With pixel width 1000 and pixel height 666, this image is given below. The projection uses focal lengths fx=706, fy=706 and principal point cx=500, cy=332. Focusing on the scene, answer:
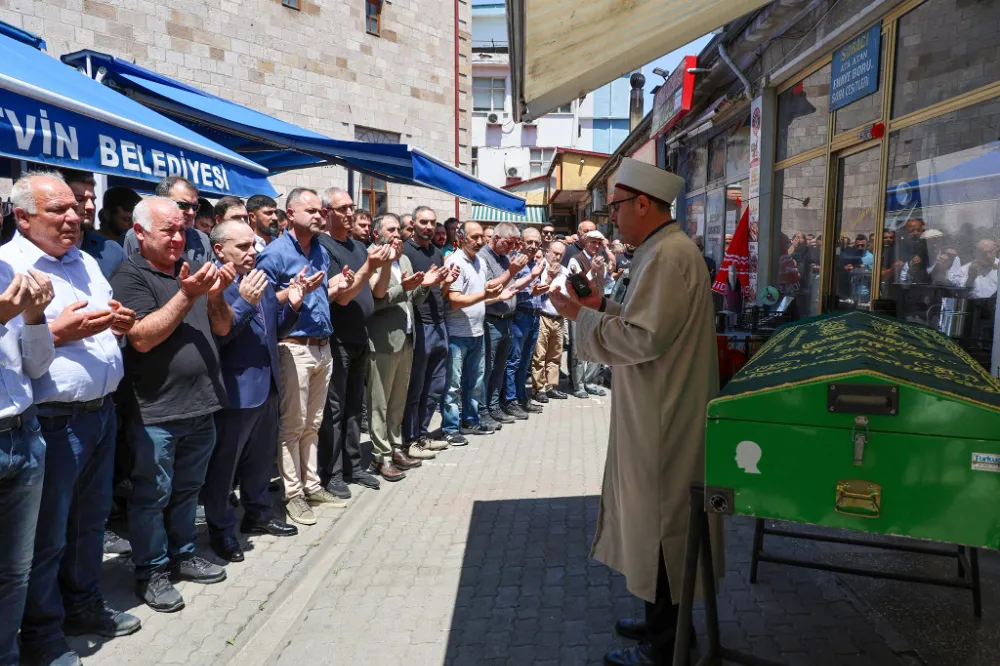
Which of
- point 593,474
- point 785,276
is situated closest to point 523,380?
point 593,474

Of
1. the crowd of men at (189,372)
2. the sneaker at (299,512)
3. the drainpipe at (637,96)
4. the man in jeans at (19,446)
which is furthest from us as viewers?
the drainpipe at (637,96)

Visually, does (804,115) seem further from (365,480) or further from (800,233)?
(365,480)

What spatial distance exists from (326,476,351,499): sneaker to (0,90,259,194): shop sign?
7.59 ft

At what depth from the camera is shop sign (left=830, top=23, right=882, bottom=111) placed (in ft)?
19.5

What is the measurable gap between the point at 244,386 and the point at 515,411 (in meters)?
4.62

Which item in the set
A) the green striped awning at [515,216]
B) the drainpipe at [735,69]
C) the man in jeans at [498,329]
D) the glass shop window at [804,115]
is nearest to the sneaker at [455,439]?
the man in jeans at [498,329]

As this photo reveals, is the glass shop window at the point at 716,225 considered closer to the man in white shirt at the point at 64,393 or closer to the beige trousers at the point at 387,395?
the beige trousers at the point at 387,395

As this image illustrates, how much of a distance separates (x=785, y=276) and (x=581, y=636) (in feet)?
20.4

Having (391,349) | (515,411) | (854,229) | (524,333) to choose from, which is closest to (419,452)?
(391,349)

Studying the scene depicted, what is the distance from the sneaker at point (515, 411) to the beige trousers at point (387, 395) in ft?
8.02

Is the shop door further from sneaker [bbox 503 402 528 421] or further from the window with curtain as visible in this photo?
the window with curtain

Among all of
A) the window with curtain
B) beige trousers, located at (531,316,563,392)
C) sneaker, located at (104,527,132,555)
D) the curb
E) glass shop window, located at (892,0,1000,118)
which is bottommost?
the curb

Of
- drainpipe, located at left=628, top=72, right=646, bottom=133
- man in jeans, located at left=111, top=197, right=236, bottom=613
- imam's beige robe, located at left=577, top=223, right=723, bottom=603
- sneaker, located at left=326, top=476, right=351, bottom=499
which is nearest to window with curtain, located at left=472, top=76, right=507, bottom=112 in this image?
drainpipe, located at left=628, top=72, right=646, bottom=133

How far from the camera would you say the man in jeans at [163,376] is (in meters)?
3.41
